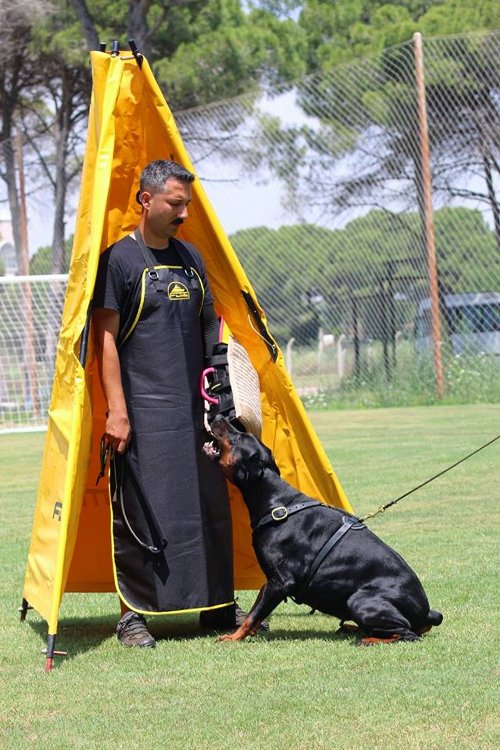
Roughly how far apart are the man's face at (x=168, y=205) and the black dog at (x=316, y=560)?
91cm

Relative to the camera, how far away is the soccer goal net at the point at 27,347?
1975 centimetres

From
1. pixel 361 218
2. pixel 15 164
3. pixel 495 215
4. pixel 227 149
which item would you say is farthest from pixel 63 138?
pixel 495 215

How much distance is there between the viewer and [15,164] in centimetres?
2192

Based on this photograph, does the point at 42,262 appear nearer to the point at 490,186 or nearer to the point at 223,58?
the point at 223,58

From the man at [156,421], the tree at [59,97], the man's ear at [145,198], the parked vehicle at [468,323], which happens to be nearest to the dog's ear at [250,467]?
the man at [156,421]

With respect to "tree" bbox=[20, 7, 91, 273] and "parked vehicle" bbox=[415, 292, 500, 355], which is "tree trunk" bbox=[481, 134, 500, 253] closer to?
"parked vehicle" bbox=[415, 292, 500, 355]

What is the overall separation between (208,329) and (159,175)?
0.75 metres

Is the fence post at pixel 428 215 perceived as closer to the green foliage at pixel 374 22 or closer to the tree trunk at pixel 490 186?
the tree trunk at pixel 490 186

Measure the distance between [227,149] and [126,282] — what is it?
14181 mm

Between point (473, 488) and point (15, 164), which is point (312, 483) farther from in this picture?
point (15, 164)

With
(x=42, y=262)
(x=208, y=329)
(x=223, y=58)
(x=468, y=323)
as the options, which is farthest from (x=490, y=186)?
(x=208, y=329)

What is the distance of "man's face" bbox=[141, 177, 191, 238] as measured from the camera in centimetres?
527

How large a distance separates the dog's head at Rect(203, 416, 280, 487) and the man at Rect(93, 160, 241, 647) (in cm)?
22

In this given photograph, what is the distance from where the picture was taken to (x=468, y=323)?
59.3 feet
